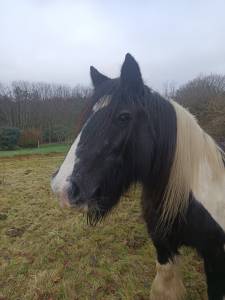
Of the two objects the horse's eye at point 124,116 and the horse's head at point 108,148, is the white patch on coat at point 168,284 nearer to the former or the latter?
the horse's head at point 108,148

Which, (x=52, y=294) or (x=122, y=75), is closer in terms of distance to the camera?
(x=122, y=75)

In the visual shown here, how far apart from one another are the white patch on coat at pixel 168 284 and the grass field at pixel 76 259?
223 millimetres

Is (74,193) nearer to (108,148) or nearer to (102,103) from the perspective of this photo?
(108,148)

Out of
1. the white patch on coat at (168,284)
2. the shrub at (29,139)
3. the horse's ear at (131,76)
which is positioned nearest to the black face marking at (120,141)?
the horse's ear at (131,76)

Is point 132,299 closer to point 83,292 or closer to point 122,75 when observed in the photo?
point 83,292

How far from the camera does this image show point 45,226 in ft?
14.0

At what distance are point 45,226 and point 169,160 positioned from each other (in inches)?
121

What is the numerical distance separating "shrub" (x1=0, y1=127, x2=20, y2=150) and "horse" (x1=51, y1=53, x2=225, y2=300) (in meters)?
30.2

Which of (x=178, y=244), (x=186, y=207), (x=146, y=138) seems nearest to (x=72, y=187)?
(x=146, y=138)

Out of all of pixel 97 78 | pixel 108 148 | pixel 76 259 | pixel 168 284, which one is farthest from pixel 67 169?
pixel 76 259

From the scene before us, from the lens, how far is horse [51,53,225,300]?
4.80 feet

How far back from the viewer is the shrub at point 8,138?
30094mm

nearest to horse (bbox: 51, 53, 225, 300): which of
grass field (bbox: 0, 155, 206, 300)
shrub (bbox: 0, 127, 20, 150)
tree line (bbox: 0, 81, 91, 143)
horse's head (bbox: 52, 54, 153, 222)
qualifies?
horse's head (bbox: 52, 54, 153, 222)

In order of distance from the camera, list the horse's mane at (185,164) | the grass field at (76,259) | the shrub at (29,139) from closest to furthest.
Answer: the horse's mane at (185,164) < the grass field at (76,259) < the shrub at (29,139)
